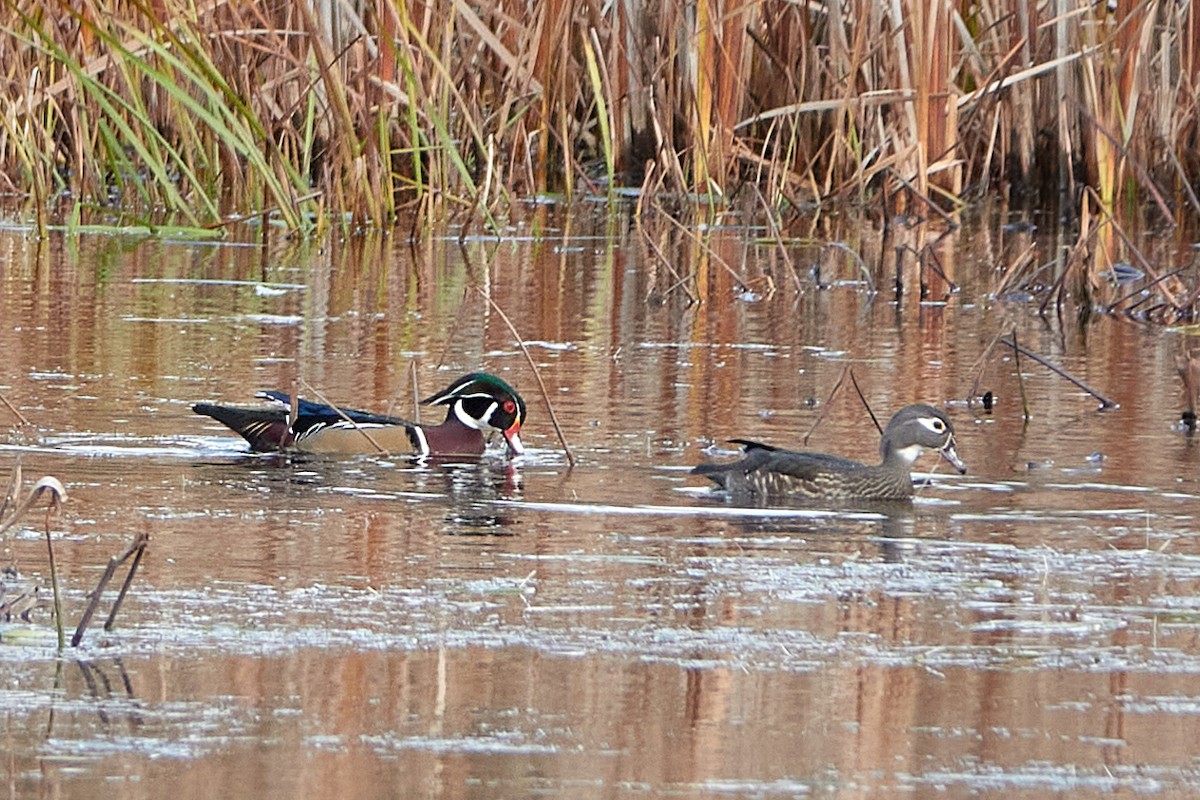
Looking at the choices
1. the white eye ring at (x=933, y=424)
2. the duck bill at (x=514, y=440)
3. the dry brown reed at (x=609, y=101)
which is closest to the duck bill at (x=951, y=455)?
the white eye ring at (x=933, y=424)

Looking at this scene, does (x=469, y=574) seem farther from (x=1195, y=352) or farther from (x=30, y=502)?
(x=1195, y=352)

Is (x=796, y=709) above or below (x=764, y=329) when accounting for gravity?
below

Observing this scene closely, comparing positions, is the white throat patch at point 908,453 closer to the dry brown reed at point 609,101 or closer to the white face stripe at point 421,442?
the white face stripe at point 421,442

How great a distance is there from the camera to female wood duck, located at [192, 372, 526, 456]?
718cm

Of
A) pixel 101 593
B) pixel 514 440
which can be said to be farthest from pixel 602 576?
pixel 514 440

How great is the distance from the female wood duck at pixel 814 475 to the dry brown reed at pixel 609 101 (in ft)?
17.2

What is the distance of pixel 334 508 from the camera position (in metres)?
6.11

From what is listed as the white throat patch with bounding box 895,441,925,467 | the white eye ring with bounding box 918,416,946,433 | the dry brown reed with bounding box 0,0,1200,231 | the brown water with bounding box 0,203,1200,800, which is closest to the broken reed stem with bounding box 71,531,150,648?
the brown water with bounding box 0,203,1200,800

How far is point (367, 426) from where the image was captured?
23.5ft

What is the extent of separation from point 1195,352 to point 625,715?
572 cm

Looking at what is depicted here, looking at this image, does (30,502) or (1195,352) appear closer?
(30,502)

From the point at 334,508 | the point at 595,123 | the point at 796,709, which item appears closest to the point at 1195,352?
the point at 334,508

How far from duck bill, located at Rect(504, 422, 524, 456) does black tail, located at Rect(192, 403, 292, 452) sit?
61 cm

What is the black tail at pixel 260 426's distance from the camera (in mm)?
7168
